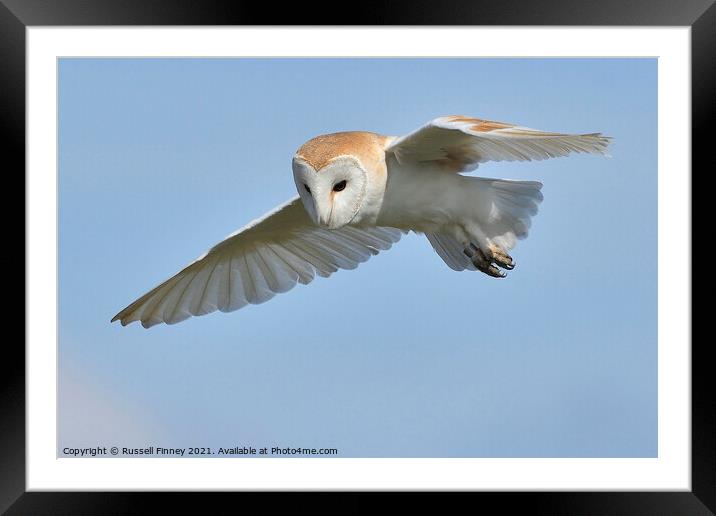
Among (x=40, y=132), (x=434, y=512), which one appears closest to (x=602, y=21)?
(x=434, y=512)

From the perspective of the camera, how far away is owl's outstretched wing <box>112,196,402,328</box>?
15.5 ft

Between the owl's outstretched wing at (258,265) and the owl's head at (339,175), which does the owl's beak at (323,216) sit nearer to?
the owl's head at (339,175)

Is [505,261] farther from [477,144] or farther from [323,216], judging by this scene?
[323,216]

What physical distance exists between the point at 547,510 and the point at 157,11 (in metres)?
2.22

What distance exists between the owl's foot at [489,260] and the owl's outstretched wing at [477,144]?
353 millimetres

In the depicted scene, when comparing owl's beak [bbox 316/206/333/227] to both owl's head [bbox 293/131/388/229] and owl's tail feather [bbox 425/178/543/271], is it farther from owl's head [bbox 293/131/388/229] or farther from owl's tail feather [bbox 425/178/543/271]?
Answer: owl's tail feather [bbox 425/178/543/271]

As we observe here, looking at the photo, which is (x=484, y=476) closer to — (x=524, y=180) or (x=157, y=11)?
(x=524, y=180)

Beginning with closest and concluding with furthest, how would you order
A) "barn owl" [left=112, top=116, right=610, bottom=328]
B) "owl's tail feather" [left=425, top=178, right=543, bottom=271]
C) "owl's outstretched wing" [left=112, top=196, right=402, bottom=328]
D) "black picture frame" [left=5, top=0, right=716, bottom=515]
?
1. "black picture frame" [left=5, top=0, right=716, bottom=515]
2. "barn owl" [left=112, top=116, right=610, bottom=328]
3. "owl's tail feather" [left=425, top=178, right=543, bottom=271]
4. "owl's outstretched wing" [left=112, top=196, right=402, bottom=328]

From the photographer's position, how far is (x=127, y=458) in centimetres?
391

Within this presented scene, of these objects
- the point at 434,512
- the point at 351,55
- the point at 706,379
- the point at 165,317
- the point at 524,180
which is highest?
the point at 351,55

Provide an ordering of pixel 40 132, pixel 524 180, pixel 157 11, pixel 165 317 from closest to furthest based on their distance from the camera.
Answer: pixel 157 11, pixel 40 132, pixel 524 180, pixel 165 317

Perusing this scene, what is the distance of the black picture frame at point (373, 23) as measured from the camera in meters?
3.69

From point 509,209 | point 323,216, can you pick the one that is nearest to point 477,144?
point 509,209

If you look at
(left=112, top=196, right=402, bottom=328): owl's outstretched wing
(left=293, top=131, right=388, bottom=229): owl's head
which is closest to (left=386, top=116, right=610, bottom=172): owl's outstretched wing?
(left=293, top=131, right=388, bottom=229): owl's head
